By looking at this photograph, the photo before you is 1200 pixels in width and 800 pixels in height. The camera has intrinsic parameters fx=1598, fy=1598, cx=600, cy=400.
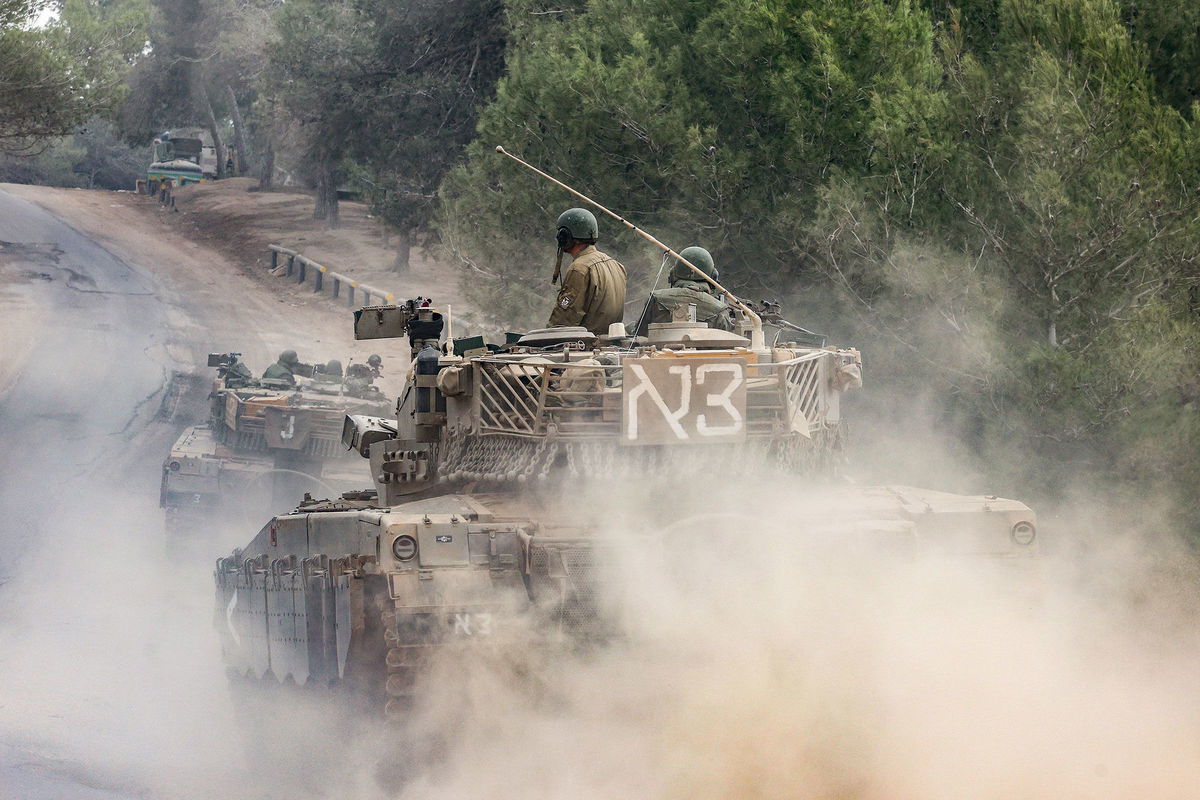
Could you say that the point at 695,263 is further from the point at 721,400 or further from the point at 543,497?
the point at 543,497

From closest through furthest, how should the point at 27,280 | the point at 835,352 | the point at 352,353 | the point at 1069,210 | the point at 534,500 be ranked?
the point at 534,500 < the point at 835,352 < the point at 1069,210 < the point at 352,353 < the point at 27,280

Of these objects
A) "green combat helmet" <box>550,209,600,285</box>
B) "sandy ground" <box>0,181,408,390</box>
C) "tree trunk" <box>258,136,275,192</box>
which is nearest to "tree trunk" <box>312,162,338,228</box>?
"sandy ground" <box>0,181,408,390</box>

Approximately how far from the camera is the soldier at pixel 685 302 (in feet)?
36.8

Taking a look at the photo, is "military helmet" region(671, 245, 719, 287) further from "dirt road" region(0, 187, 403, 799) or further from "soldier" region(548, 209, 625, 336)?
"dirt road" region(0, 187, 403, 799)

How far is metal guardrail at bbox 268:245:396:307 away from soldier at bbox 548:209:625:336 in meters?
21.8

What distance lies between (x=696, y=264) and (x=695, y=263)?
26 millimetres

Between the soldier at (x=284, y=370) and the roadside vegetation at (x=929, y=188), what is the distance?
3.16 metres

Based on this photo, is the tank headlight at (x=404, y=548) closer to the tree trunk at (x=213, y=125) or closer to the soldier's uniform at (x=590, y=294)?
the soldier's uniform at (x=590, y=294)

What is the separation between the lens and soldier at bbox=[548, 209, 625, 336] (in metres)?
10.8

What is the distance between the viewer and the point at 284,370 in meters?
20.4

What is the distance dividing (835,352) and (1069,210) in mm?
5381

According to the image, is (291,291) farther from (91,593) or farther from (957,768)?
(957,768)

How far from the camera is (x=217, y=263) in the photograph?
42.9 meters

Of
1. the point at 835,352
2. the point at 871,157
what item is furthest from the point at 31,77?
the point at 835,352
